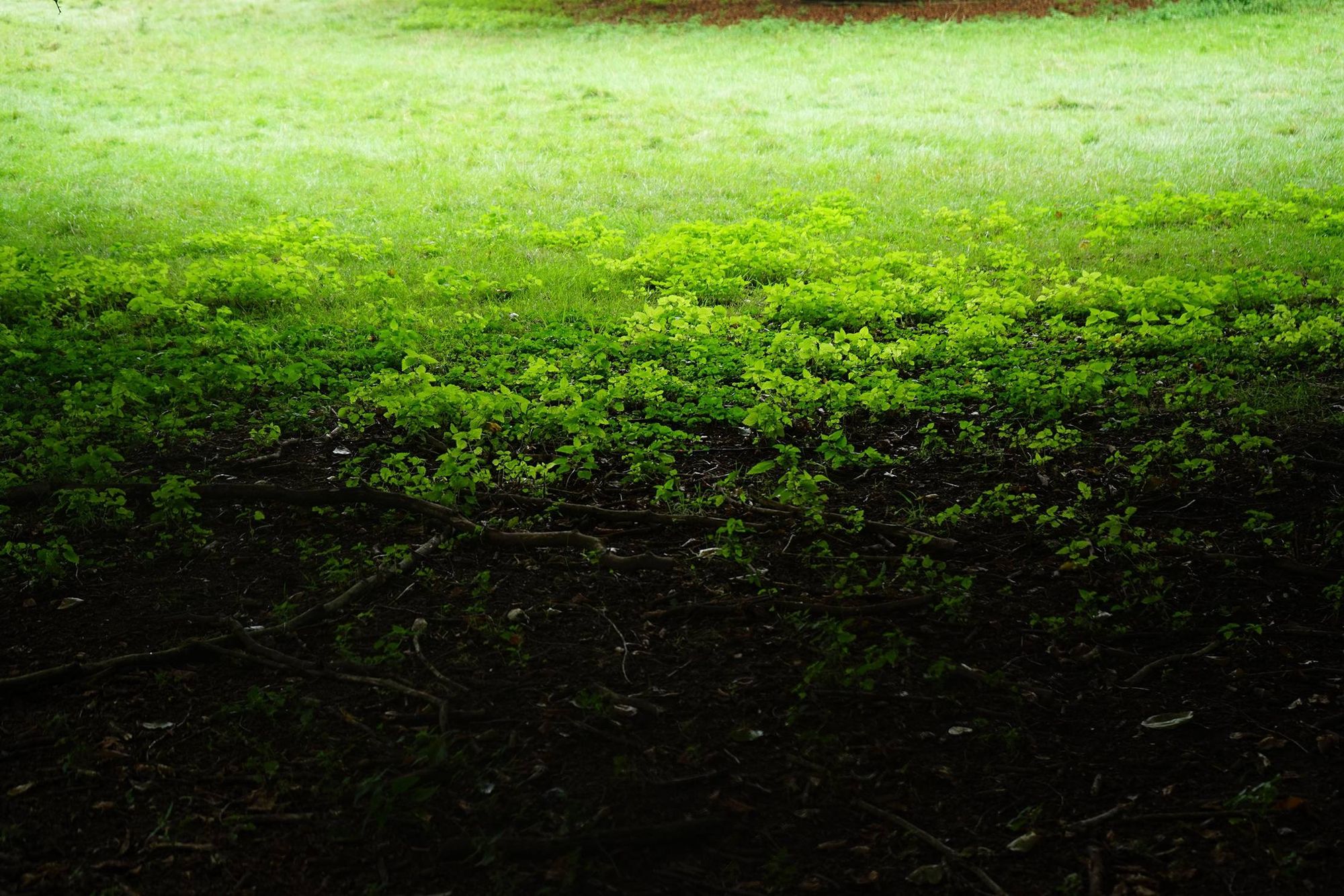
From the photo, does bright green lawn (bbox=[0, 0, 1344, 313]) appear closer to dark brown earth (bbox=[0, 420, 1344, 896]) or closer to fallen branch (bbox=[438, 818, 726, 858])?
dark brown earth (bbox=[0, 420, 1344, 896])

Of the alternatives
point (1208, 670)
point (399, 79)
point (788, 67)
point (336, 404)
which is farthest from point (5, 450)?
point (788, 67)

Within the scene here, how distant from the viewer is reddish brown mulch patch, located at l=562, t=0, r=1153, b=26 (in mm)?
20500

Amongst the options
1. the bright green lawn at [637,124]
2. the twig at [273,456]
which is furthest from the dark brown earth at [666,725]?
the bright green lawn at [637,124]

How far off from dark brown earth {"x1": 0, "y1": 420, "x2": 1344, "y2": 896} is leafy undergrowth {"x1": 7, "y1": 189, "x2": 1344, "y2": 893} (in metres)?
0.01

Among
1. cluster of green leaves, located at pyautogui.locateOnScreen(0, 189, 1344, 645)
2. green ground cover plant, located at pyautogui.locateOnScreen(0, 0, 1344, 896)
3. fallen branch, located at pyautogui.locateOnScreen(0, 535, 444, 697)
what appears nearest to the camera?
green ground cover plant, located at pyautogui.locateOnScreen(0, 0, 1344, 896)

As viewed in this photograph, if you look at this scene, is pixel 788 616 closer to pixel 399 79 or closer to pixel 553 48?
pixel 399 79

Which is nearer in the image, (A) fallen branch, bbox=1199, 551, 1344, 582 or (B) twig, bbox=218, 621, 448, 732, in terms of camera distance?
(B) twig, bbox=218, 621, 448, 732

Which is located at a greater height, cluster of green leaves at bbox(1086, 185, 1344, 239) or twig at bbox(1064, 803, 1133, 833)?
cluster of green leaves at bbox(1086, 185, 1344, 239)

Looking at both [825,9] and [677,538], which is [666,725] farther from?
[825,9]

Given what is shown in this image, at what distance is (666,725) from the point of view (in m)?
3.25

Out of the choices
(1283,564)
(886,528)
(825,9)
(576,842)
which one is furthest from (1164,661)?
(825,9)

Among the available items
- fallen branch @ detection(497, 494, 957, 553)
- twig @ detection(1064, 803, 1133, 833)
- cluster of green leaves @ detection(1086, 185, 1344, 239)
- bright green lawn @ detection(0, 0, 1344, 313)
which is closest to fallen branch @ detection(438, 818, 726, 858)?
twig @ detection(1064, 803, 1133, 833)

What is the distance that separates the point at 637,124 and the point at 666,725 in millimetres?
11987

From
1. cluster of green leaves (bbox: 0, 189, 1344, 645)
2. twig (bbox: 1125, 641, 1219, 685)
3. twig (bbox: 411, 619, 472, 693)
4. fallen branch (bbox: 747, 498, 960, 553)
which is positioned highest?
cluster of green leaves (bbox: 0, 189, 1344, 645)
